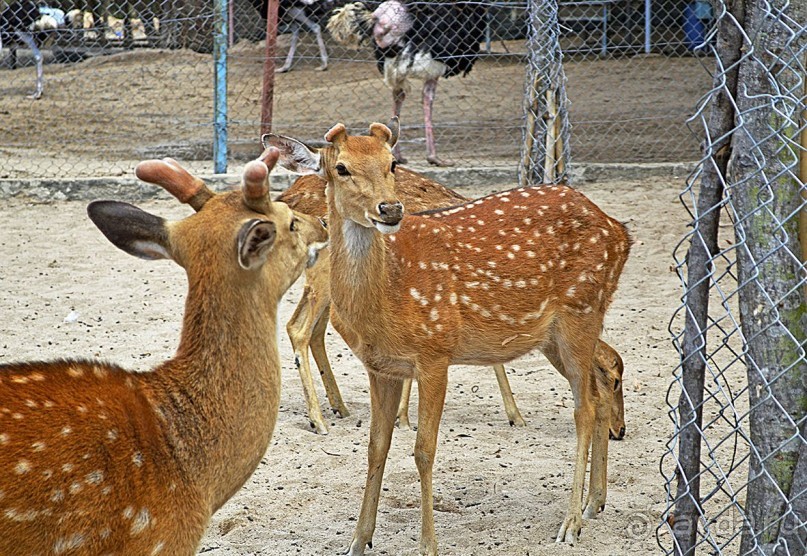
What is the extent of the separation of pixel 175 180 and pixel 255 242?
0.43 meters

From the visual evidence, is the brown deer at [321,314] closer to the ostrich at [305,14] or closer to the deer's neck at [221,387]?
the deer's neck at [221,387]

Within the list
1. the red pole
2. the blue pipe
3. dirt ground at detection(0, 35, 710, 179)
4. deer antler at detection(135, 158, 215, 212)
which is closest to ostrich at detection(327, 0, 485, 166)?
dirt ground at detection(0, 35, 710, 179)

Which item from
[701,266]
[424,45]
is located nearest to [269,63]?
[424,45]

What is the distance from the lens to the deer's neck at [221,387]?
10.4 ft

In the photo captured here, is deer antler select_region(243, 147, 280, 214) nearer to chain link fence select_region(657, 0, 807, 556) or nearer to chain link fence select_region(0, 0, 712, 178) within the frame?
chain link fence select_region(657, 0, 807, 556)

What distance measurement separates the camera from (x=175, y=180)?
10.9 ft

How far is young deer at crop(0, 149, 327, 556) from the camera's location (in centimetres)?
284

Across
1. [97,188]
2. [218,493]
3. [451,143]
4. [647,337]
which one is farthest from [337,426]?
[451,143]

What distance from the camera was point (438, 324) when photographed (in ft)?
14.9

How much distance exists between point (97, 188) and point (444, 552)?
6.73 meters

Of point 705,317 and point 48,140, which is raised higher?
point 705,317

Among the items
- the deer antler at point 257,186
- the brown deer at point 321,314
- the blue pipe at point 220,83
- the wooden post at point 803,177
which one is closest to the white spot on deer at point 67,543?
the deer antler at point 257,186

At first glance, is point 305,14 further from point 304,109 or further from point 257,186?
point 257,186

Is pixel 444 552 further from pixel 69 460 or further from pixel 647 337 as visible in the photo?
pixel 647 337
